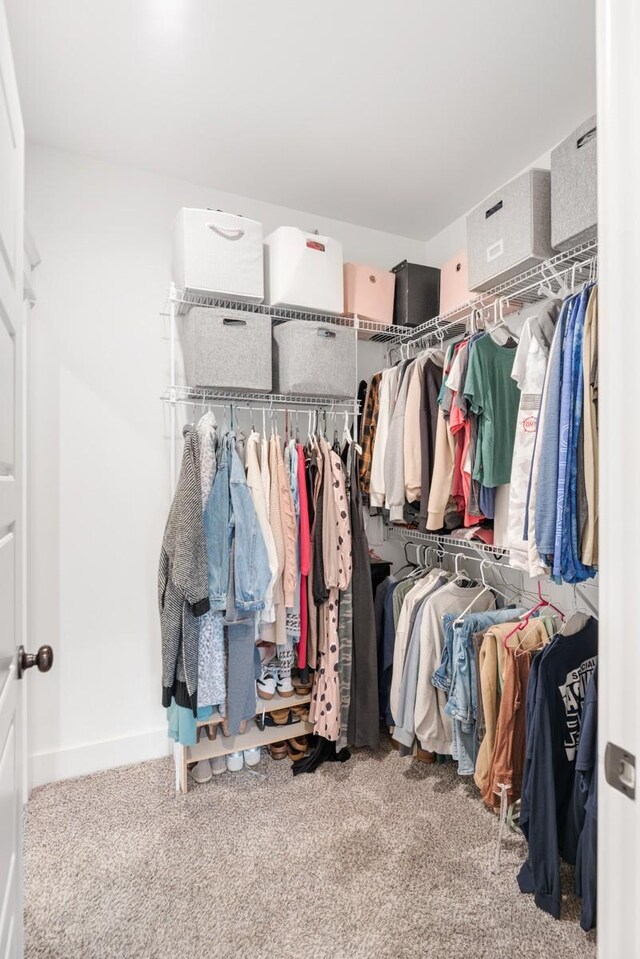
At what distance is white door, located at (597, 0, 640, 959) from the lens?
0.56m

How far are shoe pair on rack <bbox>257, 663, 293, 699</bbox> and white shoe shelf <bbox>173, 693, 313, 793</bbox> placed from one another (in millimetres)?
35

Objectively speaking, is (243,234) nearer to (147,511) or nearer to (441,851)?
(147,511)

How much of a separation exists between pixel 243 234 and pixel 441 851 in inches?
99.5

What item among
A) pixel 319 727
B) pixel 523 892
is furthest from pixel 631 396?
pixel 319 727

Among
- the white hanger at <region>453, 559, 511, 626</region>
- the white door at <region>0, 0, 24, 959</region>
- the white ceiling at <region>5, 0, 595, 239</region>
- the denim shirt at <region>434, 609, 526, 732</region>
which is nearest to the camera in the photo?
the white door at <region>0, 0, 24, 959</region>

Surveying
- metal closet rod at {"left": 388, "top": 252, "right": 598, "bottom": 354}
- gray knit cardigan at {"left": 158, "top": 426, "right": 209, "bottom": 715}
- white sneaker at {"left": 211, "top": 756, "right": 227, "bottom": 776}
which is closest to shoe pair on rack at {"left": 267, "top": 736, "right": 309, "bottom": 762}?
white sneaker at {"left": 211, "top": 756, "right": 227, "bottom": 776}

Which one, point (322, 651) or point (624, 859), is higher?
point (624, 859)

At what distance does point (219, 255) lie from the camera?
2.19 meters

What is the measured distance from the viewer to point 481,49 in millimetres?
1720

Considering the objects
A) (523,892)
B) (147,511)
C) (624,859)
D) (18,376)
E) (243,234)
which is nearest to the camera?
(624,859)

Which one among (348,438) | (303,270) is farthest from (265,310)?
(348,438)

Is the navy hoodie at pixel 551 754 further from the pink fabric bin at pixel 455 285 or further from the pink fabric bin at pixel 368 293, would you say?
the pink fabric bin at pixel 368 293

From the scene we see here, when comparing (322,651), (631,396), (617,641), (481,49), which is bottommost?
(322,651)

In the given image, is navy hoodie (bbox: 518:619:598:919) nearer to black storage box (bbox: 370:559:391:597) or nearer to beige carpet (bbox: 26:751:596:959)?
beige carpet (bbox: 26:751:596:959)
